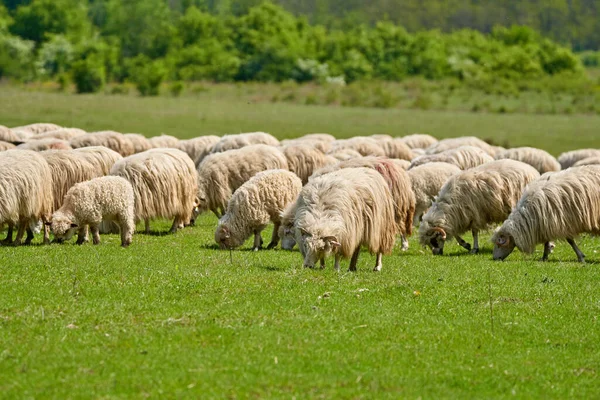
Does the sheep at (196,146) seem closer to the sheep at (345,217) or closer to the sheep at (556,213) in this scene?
the sheep at (556,213)

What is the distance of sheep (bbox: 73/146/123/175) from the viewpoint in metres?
19.2

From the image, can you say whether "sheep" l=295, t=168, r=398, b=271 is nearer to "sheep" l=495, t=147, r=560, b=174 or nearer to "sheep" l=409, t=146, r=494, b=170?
"sheep" l=409, t=146, r=494, b=170

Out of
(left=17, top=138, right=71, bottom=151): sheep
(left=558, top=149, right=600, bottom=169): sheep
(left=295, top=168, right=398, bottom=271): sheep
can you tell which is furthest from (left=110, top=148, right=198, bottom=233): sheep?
(left=558, top=149, right=600, bottom=169): sheep

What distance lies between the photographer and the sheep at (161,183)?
1820 centimetres

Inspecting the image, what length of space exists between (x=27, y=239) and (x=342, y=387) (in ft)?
32.3

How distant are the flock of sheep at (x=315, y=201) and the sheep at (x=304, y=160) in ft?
10.3

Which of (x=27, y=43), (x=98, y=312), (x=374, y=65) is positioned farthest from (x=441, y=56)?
(x=98, y=312)

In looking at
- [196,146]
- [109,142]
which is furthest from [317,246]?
[196,146]

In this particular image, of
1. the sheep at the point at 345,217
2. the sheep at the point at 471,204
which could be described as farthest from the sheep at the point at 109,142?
the sheep at the point at 345,217

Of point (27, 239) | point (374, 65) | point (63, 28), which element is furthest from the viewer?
point (63, 28)

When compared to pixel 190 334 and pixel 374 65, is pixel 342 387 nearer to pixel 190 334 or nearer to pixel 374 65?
pixel 190 334

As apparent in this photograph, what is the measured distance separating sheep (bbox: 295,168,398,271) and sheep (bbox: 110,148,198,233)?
5.26 metres

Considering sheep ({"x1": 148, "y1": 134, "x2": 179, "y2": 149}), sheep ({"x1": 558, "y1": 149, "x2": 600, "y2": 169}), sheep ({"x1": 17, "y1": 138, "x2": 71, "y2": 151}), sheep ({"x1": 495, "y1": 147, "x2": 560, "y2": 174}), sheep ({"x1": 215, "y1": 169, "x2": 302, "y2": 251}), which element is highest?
sheep ({"x1": 215, "y1": 169, "x2": 302, "y2": 251})

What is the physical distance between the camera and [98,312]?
Answer: 1054 cm
